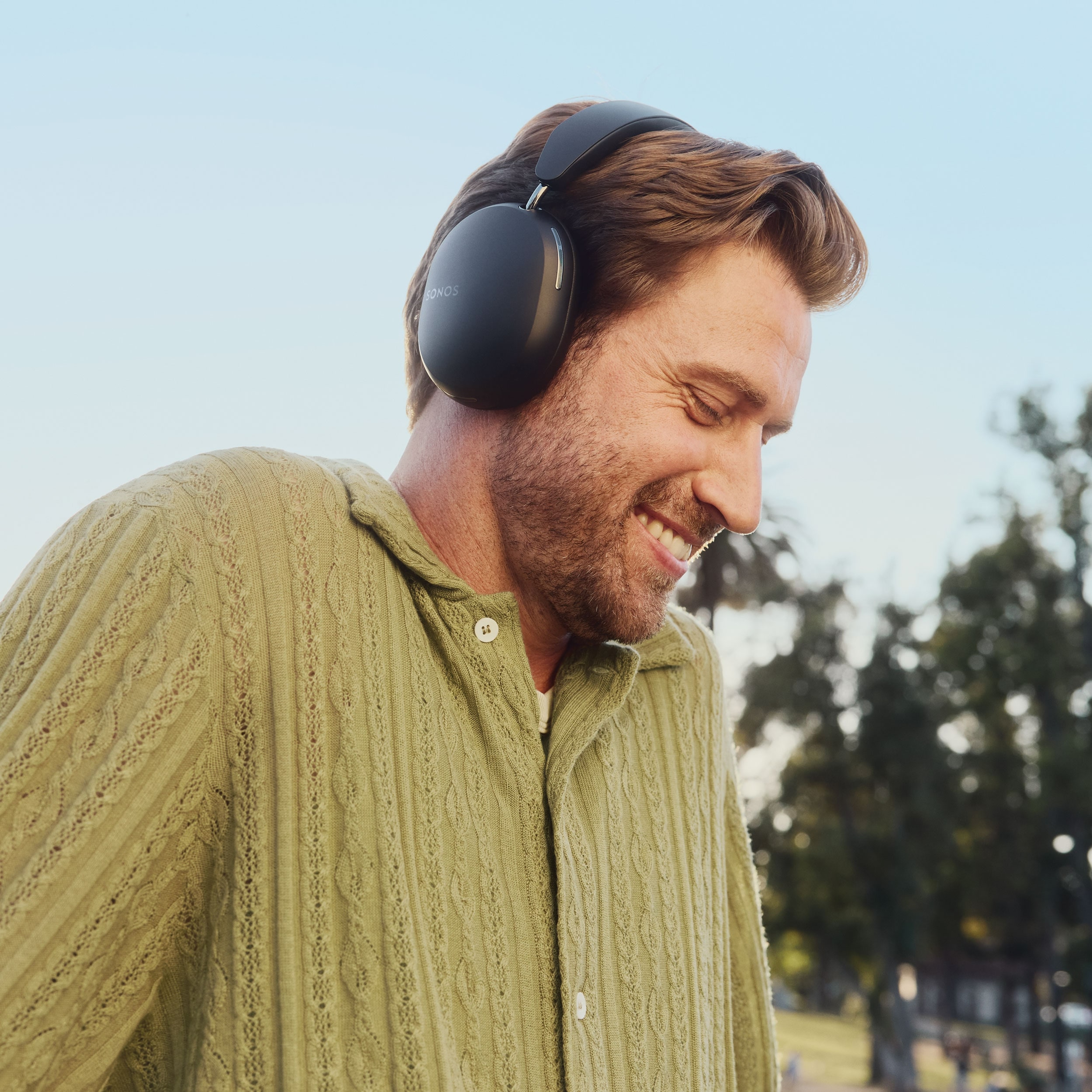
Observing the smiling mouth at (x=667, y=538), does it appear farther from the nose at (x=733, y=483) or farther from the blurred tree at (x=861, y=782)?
the blurred tree at (x=861, y=782)

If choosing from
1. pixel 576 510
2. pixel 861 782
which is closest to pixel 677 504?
pixel 576 510

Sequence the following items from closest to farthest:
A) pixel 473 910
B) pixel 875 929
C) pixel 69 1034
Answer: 1. pixel 69 1034
2. pixel 473 910
3. pixel 875 929

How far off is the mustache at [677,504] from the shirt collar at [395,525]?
0.32 metres

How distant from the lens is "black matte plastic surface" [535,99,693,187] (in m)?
1.84

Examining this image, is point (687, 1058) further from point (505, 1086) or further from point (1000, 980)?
point (1000, 980)

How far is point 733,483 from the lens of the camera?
179cm

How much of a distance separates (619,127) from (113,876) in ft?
4.64

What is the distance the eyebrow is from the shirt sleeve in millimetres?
846

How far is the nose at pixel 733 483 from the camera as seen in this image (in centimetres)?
177

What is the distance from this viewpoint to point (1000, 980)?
149ft

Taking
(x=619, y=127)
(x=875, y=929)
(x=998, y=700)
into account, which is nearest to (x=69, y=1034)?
(x=619, y=127)

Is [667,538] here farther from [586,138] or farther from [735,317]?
[586,138]

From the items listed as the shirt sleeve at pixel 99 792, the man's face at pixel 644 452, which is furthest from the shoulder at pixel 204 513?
the man's face at pixel 644 452

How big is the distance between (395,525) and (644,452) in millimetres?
410
